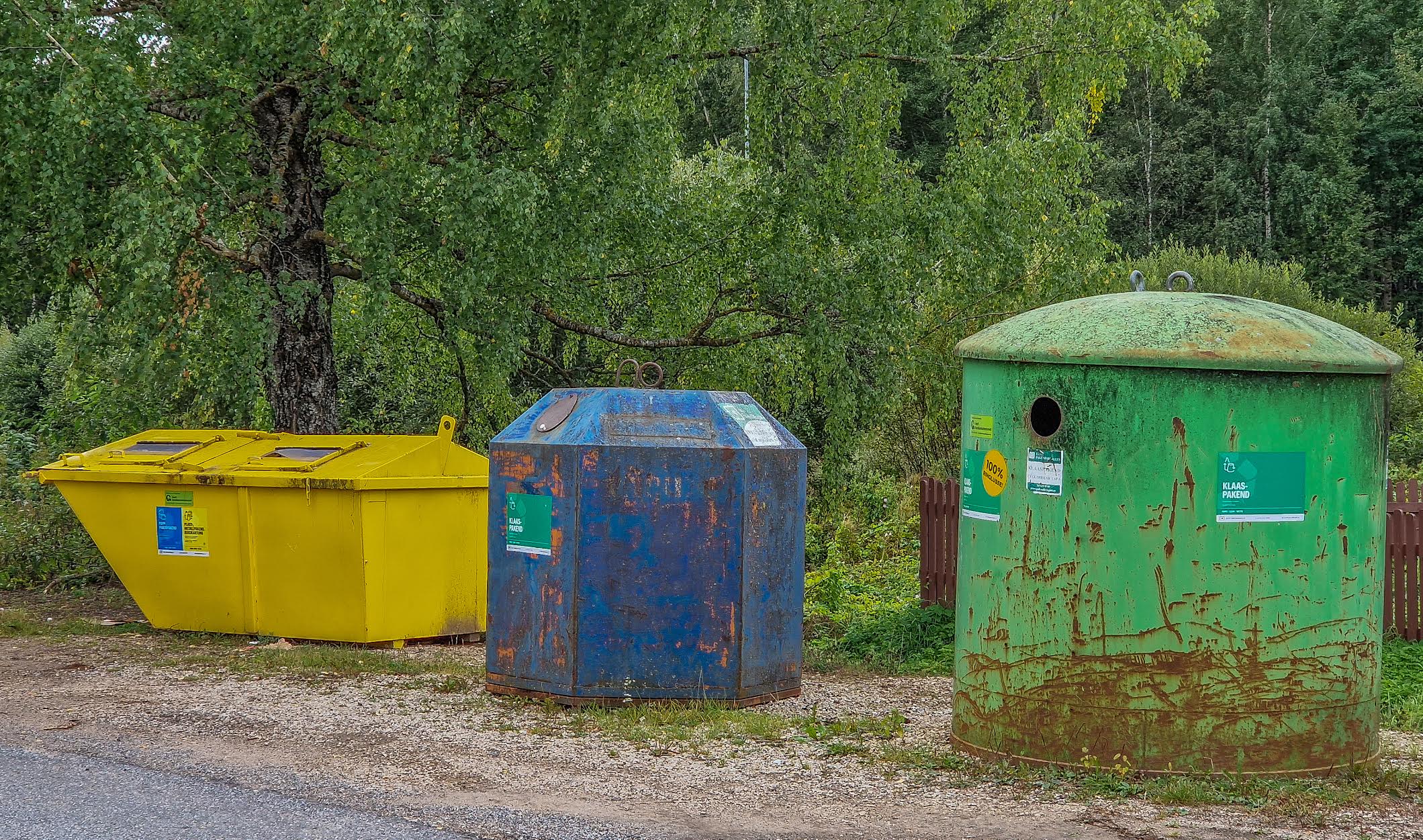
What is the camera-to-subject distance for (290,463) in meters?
9.02

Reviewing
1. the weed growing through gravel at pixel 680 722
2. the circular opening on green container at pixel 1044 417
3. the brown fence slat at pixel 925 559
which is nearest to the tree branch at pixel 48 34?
the weed growing through gravel at pixel 680 722

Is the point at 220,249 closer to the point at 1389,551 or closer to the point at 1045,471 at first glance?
the point at 1045,471

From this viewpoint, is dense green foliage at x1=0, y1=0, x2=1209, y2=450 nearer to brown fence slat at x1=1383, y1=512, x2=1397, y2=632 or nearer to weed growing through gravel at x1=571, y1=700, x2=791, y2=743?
brown fence slat at x1=1383, y1=512, x2=1397, y2=632

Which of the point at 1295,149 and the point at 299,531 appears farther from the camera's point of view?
the point at 1295,149

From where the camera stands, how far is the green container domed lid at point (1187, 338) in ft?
17.6

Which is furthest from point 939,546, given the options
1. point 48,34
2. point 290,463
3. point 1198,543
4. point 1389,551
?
point 48,34

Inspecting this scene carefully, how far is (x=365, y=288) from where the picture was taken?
9.41 metres

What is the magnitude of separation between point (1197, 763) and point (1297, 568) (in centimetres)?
83

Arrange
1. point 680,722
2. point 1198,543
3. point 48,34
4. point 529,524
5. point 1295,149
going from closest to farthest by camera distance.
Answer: point 1198,543, point 680,722, point 529,524, point 48,34, point 1295,149

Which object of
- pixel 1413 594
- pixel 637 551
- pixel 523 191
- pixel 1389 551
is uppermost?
pixel 523 191

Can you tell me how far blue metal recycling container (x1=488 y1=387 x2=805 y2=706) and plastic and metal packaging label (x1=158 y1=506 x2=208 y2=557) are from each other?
9.54 feet

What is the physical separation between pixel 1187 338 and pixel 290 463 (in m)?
5.79

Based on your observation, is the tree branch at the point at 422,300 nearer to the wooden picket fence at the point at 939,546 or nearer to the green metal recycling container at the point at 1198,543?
the wooden picket fence at the point at 939,546

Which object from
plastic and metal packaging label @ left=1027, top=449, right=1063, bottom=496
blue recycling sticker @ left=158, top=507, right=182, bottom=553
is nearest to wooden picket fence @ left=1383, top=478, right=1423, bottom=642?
plastic and metal packaging label @ left=1027, top=449, right=1063, bottom=496
